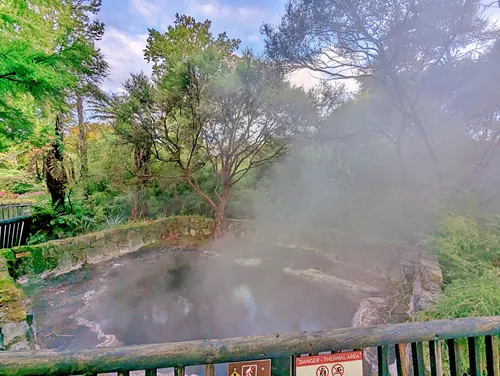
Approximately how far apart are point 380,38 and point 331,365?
5.24 metres

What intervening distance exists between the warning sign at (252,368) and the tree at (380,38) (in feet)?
17.0

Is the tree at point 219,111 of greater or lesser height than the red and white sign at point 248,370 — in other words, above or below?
above

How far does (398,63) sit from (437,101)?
6.41 feet

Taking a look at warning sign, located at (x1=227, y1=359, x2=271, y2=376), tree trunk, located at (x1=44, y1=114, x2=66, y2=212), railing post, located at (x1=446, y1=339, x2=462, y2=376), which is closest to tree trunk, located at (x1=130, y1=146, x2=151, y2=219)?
tree trunk, located at (x1=44, y1=114, x2=66, y2=212)

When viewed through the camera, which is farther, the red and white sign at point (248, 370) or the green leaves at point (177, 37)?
the green leaves at point (177, 37)

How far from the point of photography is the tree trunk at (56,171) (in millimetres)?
5422

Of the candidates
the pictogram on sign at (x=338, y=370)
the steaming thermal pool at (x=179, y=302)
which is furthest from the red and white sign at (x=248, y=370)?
the steaming thermal pool at (x=179, y=302)

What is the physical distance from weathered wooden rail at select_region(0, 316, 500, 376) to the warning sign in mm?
22

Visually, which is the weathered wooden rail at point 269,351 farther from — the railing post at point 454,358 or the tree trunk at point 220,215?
the tree trunk at point 220,215

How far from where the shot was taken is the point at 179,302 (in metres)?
3.72

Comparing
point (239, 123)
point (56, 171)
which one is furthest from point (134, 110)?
point (239, 123)

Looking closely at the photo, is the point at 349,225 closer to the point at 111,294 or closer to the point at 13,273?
the point at 111,294

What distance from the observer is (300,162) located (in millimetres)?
7379

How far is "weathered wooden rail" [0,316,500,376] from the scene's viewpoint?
747mm
